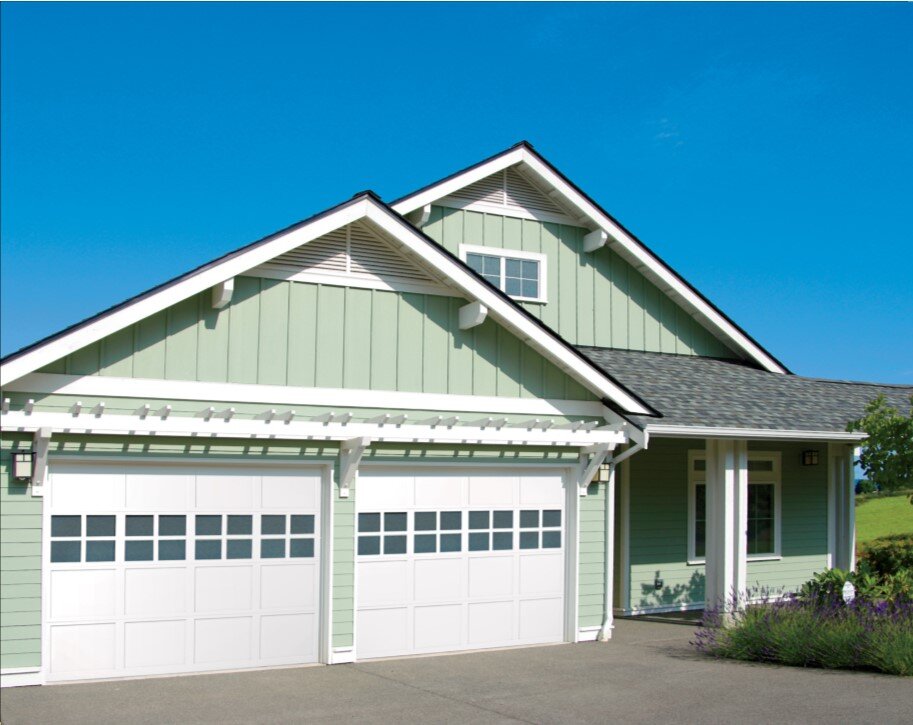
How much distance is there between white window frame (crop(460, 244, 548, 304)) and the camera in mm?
16375

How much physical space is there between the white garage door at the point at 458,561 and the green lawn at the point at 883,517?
15259 millimetres

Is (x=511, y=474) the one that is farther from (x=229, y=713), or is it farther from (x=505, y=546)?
(x=229, y=713)

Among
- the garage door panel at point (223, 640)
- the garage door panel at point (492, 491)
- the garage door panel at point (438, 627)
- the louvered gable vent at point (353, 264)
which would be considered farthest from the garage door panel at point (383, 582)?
the louvered gable vent at point (353, 264)

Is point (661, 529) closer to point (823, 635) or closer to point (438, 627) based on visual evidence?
point (823, 635)

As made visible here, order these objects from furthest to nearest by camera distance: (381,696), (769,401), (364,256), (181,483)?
(769,401) < (364,256) < (181,483) < (381,696)

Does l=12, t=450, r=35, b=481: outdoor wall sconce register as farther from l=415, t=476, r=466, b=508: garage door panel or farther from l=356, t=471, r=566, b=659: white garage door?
l=415, t=476, r=466, b=508: garage door panel

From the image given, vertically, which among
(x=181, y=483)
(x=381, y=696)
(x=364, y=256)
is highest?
(x=364, y=256)

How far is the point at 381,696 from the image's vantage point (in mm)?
9969

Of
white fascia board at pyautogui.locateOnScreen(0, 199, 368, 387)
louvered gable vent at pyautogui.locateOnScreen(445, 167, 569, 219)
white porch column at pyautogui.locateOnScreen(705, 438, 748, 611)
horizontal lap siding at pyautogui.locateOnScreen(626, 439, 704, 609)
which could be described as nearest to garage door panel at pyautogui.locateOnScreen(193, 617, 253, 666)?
white fascia board at pyautogui.locateOnScreen(0, 199, 368, 387)

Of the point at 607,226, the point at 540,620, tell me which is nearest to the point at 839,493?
the point at 607,226

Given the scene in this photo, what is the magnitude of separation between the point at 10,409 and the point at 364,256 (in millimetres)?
4027

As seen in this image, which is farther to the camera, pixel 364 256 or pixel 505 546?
pixel 505 546

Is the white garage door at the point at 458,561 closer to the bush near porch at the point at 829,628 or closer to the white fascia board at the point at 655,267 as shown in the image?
the bush near porch at the point at 829,628

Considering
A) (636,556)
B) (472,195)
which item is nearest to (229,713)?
(636,556)
